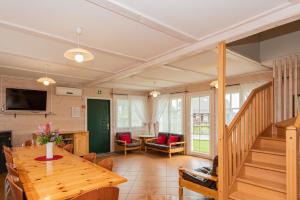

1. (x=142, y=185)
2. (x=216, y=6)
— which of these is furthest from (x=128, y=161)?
(x=216, y=6)

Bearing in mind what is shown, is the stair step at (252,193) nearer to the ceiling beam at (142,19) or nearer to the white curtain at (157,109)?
the ceiling beam at (142,19)

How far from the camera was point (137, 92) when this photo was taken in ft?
28.0

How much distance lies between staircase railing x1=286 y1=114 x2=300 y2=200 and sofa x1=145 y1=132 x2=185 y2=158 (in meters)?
4.45

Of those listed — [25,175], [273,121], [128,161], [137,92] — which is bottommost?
[128,161]

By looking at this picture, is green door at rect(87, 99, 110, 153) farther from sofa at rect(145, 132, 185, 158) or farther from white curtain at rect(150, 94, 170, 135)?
white curtain at rect(150, 94, 170, 135)

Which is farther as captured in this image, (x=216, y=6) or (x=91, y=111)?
(x=91, y=111)

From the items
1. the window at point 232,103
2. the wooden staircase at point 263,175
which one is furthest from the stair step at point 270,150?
the window at point 232,103

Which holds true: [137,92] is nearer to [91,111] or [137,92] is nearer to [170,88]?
[170,88]

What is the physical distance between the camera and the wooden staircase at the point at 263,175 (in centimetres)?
266

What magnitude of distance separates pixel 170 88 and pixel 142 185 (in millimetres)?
4585

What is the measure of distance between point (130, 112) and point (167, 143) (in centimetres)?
215

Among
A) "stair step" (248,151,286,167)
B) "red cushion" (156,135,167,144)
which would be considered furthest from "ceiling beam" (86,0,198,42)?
"red cushion" (156,135,167,144)

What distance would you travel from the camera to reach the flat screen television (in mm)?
5426

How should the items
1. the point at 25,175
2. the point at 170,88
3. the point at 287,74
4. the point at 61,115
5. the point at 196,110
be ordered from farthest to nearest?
the point at 170,88, the point at 196,110, the point at 61,115, the point at 287,74, the point at 25,175
